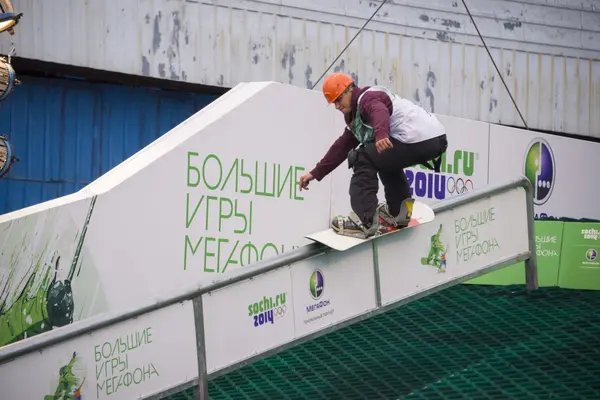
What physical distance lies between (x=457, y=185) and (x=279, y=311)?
6088 millimetres

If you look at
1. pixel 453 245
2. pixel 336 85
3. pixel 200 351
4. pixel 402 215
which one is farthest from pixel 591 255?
pixel 200 351

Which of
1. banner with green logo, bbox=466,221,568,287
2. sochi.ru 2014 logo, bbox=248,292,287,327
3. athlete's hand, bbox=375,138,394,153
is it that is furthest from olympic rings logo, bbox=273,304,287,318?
banner with green logo, bbox=466,221,568,287

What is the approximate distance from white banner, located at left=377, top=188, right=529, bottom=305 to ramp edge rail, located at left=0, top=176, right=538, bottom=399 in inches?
2.5

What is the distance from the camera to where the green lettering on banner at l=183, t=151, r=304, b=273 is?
1083 cm

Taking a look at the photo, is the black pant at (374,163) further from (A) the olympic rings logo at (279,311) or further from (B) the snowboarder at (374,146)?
(A) the olympic rings logo at (279,311)

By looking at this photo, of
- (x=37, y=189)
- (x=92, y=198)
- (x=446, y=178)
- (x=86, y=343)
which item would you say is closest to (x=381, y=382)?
(x=86, y=343)

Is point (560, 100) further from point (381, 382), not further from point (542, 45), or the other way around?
point (381, 382)

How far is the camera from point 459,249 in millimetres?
9367

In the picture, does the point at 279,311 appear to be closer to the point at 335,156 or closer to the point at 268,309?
the point at 268,309

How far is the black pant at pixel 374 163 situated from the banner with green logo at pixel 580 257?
3.53 meters

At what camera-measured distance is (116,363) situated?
693cm

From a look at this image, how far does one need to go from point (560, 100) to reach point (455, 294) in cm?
903

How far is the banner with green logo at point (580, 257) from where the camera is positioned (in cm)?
1177

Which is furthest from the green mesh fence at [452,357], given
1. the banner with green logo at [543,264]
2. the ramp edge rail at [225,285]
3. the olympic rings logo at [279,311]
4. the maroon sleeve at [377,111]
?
the maroon sleeve at [377,111]
